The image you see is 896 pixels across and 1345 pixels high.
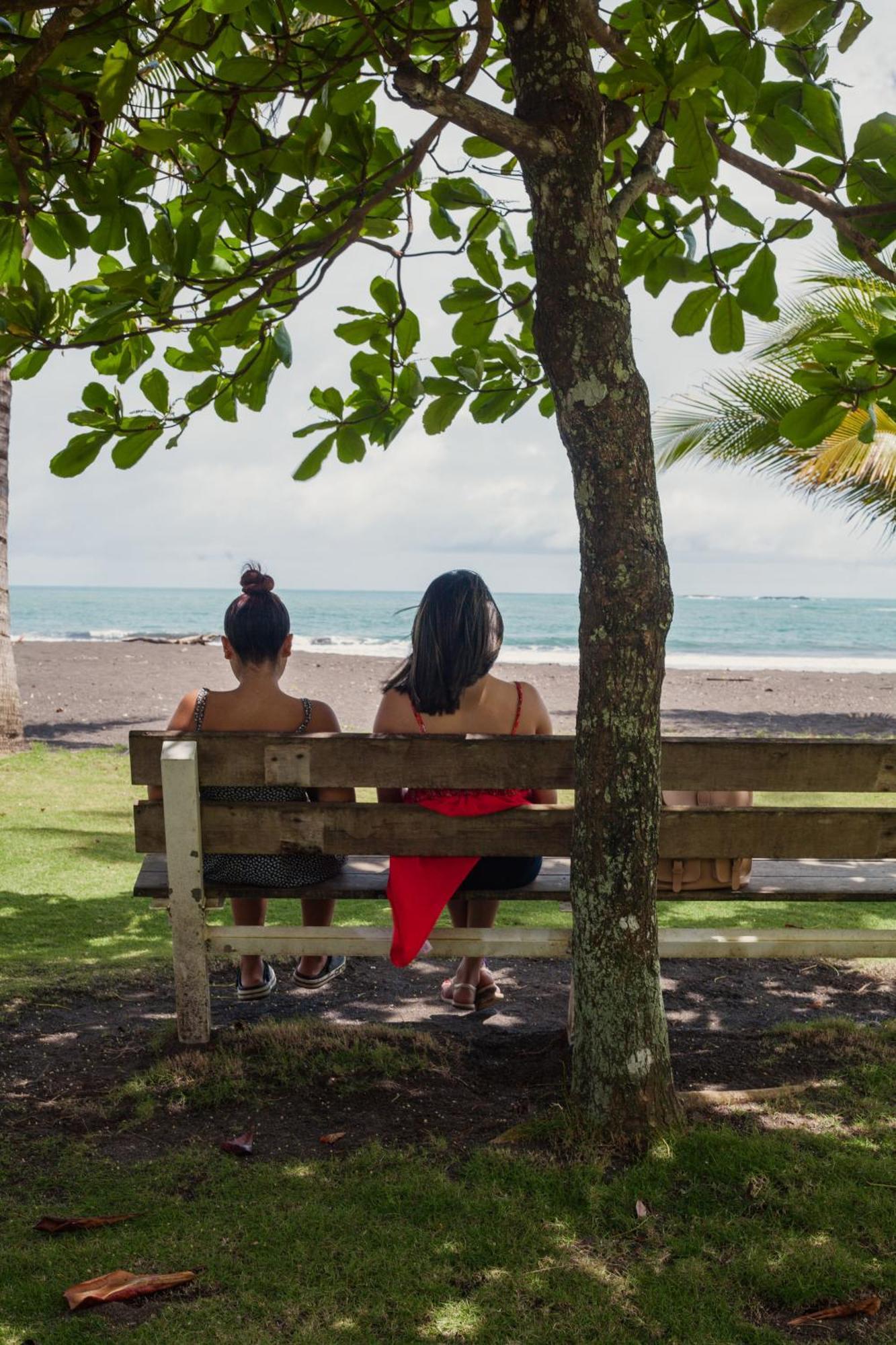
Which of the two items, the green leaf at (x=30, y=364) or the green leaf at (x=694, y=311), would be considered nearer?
the green leaf at (x=30, y=364)

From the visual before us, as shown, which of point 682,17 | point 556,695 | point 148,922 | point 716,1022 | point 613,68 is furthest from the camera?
point 556,695

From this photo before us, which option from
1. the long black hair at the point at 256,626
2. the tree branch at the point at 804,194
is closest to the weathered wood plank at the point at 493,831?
the long black hair at the point at 256,626

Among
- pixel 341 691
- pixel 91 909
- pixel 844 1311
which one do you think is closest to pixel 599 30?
pixel 844 1311

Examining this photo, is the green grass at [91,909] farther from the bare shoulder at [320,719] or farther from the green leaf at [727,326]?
the green leaf at [727,326]

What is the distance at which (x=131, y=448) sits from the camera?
3479 mm

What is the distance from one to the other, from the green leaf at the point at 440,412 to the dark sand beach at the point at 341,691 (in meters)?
9.38

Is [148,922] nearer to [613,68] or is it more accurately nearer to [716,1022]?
[716,1022]

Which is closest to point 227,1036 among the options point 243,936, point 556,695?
point 243,936

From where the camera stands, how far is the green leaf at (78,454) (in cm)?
324

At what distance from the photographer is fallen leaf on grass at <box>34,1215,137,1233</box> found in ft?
8.20

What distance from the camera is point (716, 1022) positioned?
162 inches

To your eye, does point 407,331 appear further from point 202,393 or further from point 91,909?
point 91,909

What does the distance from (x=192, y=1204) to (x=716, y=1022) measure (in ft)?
→ 7.25

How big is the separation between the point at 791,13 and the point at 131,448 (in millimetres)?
2209
